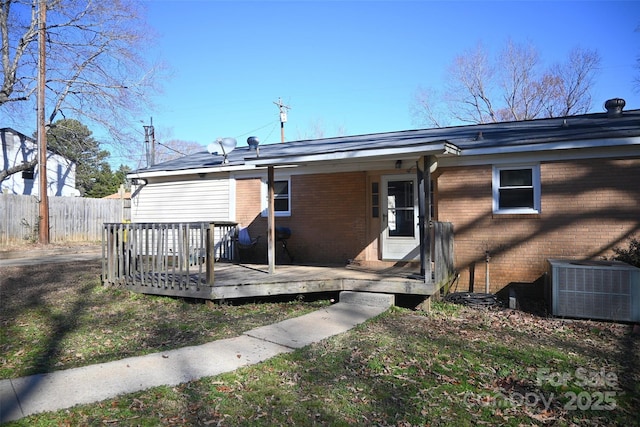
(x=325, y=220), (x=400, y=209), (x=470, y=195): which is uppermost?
(x=470, y=195)

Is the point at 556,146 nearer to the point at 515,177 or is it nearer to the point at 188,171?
the point at 515,177

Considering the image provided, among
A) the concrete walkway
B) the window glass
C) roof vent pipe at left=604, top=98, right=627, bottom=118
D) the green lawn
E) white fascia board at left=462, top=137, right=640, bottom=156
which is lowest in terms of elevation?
the green lawn

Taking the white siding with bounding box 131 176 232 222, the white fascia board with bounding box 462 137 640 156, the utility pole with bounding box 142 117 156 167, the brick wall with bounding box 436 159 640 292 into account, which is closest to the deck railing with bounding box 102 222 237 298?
the white siding with bounding box 131 176 232 222

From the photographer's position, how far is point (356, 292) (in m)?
7.29

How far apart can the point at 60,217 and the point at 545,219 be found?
1895 centimetres

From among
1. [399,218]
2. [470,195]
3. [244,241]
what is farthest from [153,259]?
[470,195]

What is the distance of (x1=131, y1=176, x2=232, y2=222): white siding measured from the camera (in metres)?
11.7

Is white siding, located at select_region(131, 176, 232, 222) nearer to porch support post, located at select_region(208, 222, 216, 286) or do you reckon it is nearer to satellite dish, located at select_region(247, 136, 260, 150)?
satellite dish, located at select_region(247, 136, 260, 150)

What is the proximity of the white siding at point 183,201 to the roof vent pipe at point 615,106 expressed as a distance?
31.3 feet

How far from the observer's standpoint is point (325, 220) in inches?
406

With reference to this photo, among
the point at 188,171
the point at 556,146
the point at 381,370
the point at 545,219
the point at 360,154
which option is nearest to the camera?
the point at 381,370

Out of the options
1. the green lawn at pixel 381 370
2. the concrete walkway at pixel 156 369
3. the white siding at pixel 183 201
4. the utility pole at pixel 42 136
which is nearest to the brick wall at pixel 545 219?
the green lawn at pixel 381 370

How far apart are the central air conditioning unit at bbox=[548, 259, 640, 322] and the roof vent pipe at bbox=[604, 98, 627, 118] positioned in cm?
462

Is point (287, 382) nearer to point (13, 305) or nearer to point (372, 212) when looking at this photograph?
point (13, 305)
